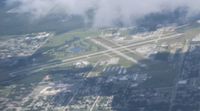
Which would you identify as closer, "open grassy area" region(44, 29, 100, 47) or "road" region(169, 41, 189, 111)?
"road" region(169, 41, 189, 111)

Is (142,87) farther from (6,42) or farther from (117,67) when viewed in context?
(6,42)

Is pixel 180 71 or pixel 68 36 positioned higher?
pixel 68 36

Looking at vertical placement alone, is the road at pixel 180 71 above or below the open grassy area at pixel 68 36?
below

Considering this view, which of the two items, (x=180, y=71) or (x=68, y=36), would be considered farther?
(x=68, y=36)

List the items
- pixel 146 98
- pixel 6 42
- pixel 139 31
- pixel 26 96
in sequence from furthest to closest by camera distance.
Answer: pixel 6 42, pixel 139 31, pixel 26 96, pixel 146 98

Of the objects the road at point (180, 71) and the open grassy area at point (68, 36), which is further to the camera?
the open grassy area at point (68, 36)

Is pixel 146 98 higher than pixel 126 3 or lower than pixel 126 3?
lower

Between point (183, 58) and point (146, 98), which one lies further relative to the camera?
point (183, 58)

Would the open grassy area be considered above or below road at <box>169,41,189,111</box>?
above

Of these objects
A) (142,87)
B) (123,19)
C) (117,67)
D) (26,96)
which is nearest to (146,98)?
(142,87)

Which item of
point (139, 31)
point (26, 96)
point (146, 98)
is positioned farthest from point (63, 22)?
point (146, 98)

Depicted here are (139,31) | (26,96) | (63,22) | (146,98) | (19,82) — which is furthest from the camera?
(63,22)
